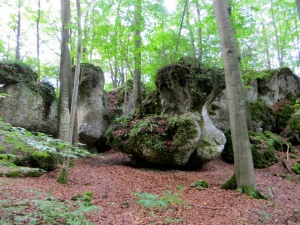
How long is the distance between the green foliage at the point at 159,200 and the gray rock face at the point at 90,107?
746cm

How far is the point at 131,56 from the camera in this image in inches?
429

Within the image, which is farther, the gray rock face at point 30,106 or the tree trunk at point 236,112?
the gray rock face at point 30,106

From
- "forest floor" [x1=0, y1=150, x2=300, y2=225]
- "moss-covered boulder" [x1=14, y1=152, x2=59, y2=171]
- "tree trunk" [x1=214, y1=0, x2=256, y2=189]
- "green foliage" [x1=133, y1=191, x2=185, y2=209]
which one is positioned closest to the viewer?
"forest floor" [x1=0, y1=150, x2=300, y2=225]

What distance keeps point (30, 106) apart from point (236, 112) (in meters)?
8.73

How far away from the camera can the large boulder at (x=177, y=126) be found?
8.03 meters

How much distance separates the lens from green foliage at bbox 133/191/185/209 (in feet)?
13.1

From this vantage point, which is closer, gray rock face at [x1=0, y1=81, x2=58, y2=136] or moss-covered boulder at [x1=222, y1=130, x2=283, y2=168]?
gray rock face at [x1=0, y1=81, x2=58, y2=136]

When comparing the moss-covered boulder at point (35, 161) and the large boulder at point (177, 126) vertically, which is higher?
the large boulder at point (177, 126)

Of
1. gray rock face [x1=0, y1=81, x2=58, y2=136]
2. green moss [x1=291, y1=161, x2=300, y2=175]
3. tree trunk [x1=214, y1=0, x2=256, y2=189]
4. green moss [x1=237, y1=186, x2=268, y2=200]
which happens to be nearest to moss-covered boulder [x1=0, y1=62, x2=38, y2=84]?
gray rock face [x1=0, y1=81, x2=58, y2=136]

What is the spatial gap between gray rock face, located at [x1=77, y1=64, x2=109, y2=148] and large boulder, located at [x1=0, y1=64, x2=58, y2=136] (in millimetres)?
1645

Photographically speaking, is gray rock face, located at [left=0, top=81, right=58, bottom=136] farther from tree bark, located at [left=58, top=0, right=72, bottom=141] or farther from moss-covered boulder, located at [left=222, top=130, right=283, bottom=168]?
moss-covered boulder, located at [left=222, top=130, right=283, bottom=168]

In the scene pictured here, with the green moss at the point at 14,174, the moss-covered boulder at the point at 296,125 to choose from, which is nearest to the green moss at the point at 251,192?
the green moss at the point at 14,174

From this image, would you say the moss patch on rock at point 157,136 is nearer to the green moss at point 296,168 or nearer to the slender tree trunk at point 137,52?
the slender tree trunk at point 137,52

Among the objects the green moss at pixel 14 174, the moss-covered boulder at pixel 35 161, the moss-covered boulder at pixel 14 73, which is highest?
the moss-covered boulder at pixel 14 73
